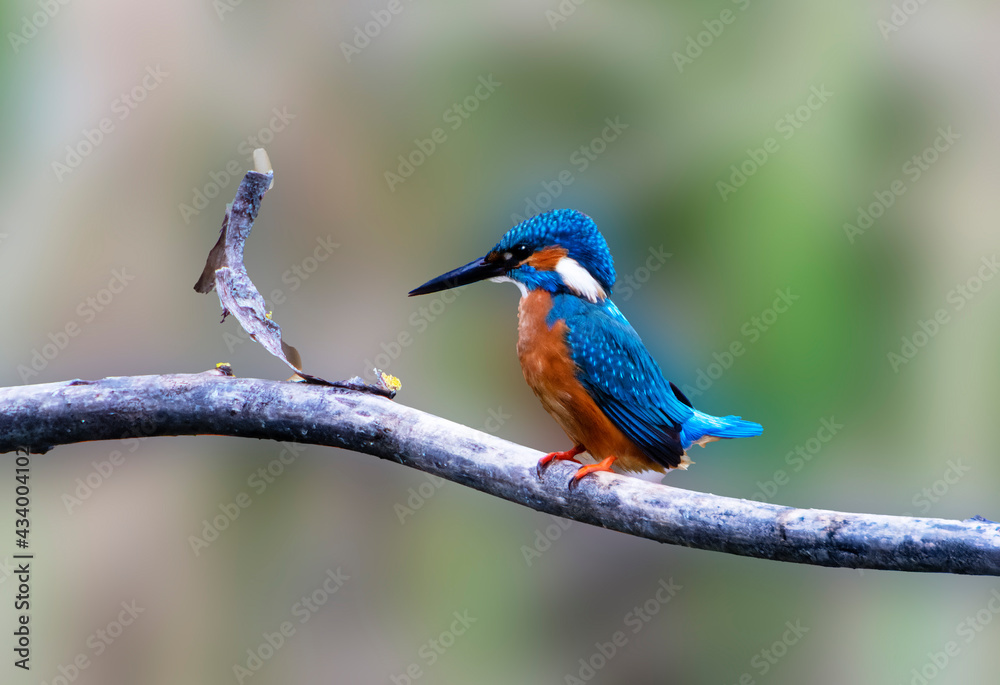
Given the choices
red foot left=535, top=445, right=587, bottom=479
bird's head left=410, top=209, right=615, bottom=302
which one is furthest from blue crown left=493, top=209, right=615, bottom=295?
red foot left=535, top=445, right=587, bottom=479

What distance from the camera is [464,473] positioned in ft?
3.22

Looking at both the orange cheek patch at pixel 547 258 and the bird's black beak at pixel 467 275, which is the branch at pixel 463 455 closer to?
the bird's black beak at pixel 467 275

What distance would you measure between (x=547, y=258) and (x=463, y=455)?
322 millimetres

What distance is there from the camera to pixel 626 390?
1.14m

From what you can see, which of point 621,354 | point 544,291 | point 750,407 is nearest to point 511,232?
point 544,291

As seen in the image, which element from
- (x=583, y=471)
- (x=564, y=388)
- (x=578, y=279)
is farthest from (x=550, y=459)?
(x=578, y=279)

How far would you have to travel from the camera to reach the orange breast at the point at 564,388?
114cm

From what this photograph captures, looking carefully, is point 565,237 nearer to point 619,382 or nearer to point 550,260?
point 550,260

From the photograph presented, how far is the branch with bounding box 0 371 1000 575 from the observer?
2.59 ft

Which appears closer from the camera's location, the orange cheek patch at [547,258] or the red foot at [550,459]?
the red foot at [550,459]

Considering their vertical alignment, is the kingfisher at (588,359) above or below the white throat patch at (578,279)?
below

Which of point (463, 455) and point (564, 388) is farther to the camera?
point (564, 388)

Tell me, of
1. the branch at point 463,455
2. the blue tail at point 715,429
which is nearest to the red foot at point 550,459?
the branch at point 463,455

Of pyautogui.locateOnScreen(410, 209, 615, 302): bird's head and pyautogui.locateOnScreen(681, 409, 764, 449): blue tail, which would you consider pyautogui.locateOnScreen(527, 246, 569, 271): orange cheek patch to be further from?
pyautogui.locateOnScreen(681, 409, 764, 449): blue tail
